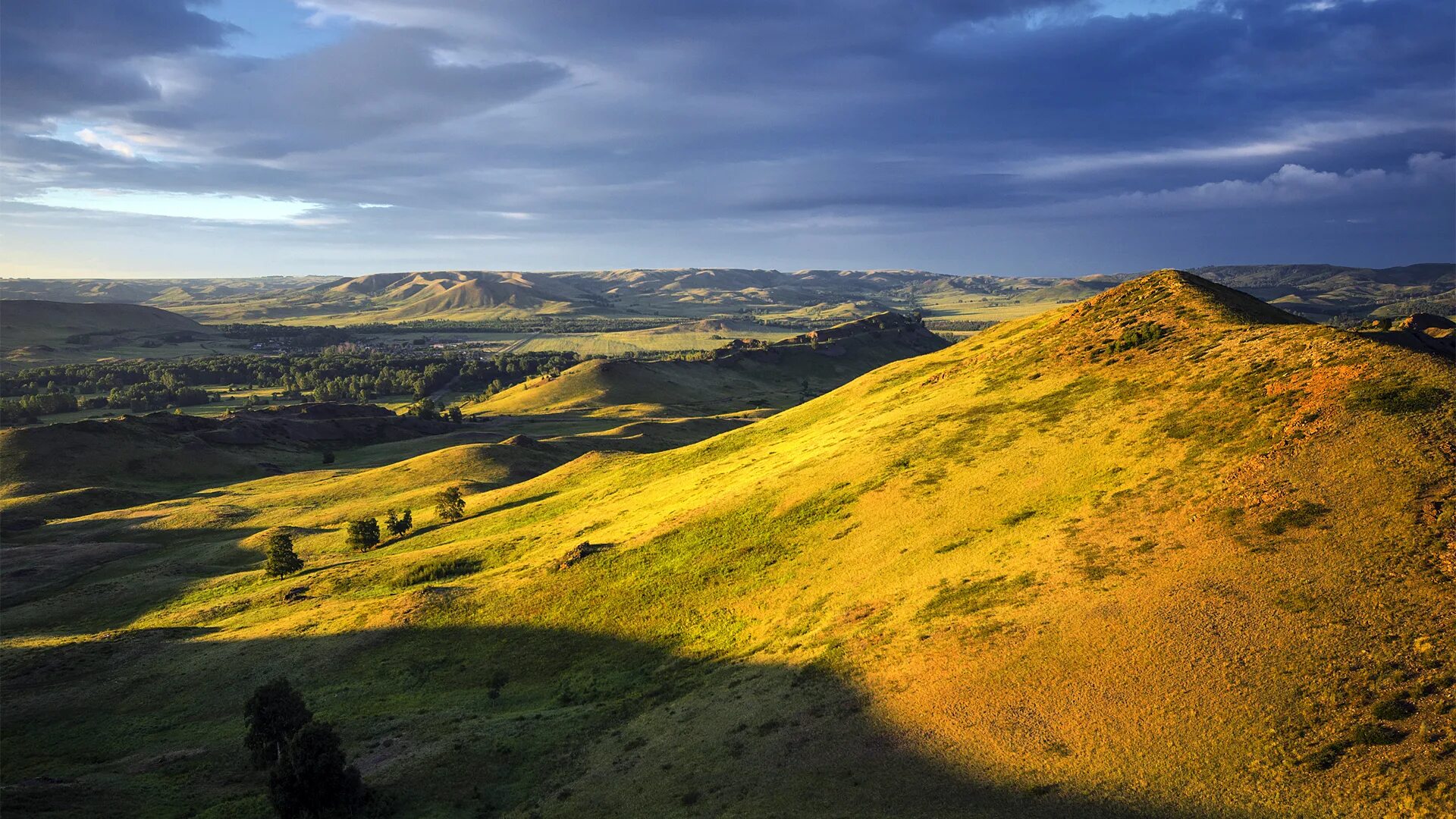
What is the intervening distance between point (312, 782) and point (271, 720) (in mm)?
7099

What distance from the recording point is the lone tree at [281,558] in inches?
3068

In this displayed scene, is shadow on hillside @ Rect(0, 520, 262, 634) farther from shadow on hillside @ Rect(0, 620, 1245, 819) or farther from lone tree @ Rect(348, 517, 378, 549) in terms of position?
shadow on hillside @ Rect(0, 620, 1245, 819)

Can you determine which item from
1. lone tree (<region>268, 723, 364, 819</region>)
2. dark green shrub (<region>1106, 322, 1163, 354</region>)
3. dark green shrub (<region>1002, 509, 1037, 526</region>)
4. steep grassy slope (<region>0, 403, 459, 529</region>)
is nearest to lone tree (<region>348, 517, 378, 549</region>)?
lone tree (<region>268, 723, 364, 819</region>)

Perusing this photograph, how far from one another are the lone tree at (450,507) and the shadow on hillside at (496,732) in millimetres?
36763

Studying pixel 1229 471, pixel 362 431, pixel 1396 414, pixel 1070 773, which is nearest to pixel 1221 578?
pixel 1229 471

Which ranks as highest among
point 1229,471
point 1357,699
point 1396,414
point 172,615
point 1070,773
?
point 1396,414

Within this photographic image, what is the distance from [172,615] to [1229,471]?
8889cm

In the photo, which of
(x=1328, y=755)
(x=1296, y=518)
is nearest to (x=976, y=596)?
(x=1296, y=518)

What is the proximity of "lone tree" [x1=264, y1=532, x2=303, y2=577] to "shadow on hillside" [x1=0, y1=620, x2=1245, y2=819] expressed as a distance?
15.5 m

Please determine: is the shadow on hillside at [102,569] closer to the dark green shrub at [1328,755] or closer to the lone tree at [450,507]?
the lone tree at [450,507]

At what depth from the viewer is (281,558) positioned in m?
78.2

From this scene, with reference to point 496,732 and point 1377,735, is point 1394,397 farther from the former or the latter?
point 496,732

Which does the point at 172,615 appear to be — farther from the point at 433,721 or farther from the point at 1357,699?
the point at 1357,699

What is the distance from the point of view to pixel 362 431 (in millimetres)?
189125
